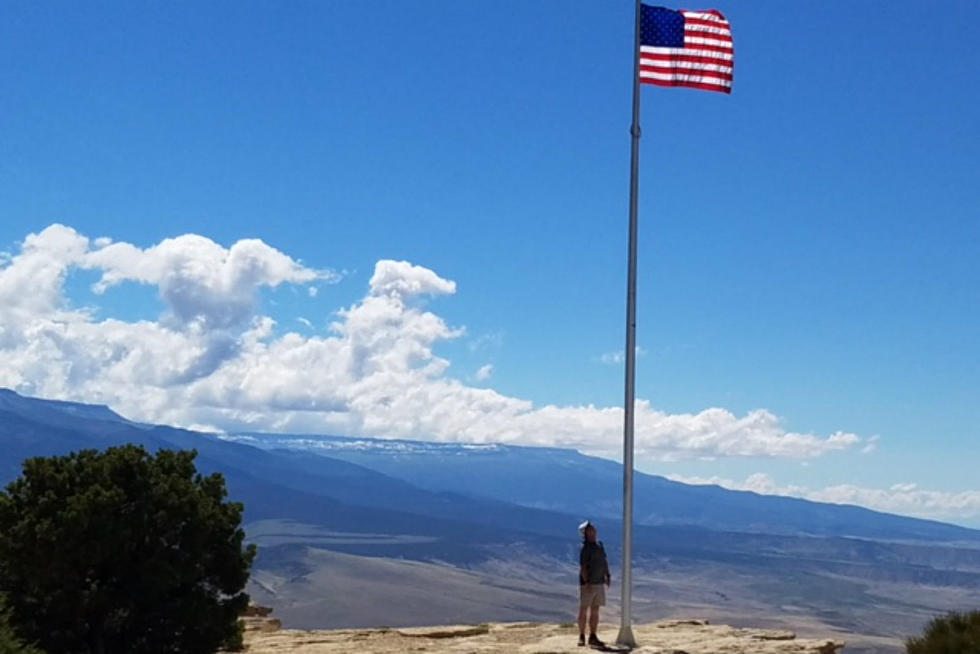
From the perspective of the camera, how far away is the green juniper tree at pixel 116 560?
2278 cm

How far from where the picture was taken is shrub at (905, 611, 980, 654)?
717 inches

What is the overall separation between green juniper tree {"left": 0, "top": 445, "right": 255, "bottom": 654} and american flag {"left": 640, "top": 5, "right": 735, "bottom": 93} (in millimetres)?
13688

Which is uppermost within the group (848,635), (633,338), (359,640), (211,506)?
(633,338)

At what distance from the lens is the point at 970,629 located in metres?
18.7

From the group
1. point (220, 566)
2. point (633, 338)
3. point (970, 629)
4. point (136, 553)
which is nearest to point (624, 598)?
point (633, 338)

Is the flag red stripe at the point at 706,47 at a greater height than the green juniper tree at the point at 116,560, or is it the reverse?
the flag red stripe at the point at 706,47

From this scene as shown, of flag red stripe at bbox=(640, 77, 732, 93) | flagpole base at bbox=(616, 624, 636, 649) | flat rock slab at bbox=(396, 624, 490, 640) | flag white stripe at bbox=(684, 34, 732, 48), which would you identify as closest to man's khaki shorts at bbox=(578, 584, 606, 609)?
flagpole base at bbox=(616, 624, 636, 649)

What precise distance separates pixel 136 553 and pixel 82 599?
1398mm

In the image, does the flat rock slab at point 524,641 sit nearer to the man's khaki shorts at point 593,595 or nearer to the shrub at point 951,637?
the man's khaki shorts at point 593,595

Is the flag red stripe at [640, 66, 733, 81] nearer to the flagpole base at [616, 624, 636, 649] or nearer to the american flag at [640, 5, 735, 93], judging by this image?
the american flag at [640, 5, 735, 93]

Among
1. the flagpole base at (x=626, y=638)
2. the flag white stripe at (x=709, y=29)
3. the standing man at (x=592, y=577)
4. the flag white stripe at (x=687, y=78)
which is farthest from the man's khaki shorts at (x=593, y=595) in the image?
the flag white stripe at (x=709, y=29)

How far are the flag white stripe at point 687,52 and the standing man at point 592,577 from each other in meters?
10.1

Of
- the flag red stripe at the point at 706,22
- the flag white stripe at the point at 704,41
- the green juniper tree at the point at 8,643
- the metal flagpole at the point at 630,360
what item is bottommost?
the green juniper tree at the point at 8,643

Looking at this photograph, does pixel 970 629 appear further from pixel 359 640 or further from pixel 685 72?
pixel 359 640
